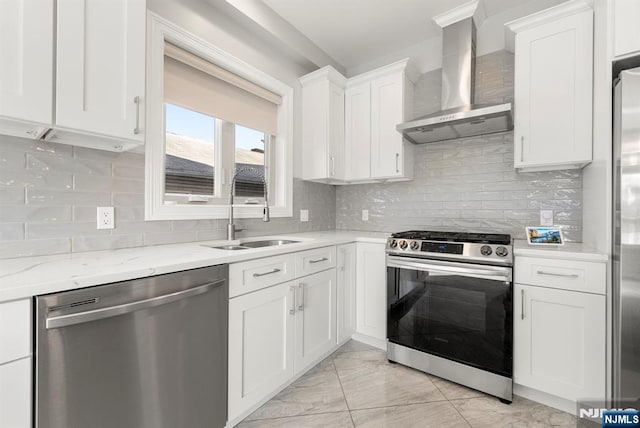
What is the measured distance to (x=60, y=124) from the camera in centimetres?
116

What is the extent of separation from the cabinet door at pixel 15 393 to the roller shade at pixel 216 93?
1642 millimetres

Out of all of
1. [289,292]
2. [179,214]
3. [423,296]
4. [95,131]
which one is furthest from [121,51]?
[423,296]

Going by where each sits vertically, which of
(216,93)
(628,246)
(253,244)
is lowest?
(253,244)

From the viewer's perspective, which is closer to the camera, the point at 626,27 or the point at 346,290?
the point at 626,27

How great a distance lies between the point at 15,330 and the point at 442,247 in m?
2.15

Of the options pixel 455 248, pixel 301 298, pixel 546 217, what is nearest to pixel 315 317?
pixel 301 298

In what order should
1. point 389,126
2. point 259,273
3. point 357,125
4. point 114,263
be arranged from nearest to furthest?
point 114,263 < point 259,273 < point 389,126 < point 357,125

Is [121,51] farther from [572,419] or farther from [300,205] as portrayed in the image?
[572,419]

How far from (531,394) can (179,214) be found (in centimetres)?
260

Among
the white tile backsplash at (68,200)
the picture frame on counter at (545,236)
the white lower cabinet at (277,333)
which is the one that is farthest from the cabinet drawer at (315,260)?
the picture frame on counter at (545,236)

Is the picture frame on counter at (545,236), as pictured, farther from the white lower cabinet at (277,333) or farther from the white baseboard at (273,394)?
the white baseboard at (273,394)

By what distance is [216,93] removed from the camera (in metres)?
2.23

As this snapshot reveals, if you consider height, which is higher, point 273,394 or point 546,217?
point 546,217

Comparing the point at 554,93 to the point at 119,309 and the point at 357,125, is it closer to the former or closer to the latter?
the point at 357,125
